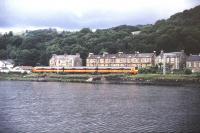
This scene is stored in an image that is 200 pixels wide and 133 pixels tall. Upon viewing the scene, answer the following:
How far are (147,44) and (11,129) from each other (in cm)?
8212

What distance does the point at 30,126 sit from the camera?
30.9m

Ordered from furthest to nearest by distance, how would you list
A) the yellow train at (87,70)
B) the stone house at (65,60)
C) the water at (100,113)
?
the stone house at (65,60), the yellow train at (87,70), the water at (100,113)

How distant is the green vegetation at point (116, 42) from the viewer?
10631cm

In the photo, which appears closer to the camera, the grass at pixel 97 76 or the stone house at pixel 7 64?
the grass at pixel 97 76

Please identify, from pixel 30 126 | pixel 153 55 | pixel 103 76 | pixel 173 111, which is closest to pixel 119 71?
pixel 103 76

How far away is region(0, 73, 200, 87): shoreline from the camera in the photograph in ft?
238

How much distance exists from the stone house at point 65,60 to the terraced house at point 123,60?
3.56 metres

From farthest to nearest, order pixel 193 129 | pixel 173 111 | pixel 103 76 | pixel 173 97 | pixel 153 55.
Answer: pixel 153 55 → pixel 103 76 → pixel 173 97 → pixel 173 111 → pixel 193 129

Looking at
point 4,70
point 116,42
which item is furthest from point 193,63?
point 4,70

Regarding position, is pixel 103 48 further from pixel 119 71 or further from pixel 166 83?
pixel 166 83

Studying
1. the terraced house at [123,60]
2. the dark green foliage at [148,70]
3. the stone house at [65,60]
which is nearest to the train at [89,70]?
the dark green foliage at [148,70]

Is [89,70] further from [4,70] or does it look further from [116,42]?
[4,70]

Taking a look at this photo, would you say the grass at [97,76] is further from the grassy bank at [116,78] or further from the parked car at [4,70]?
the parked car at [4,70]

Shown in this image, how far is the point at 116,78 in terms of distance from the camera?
8256cm
